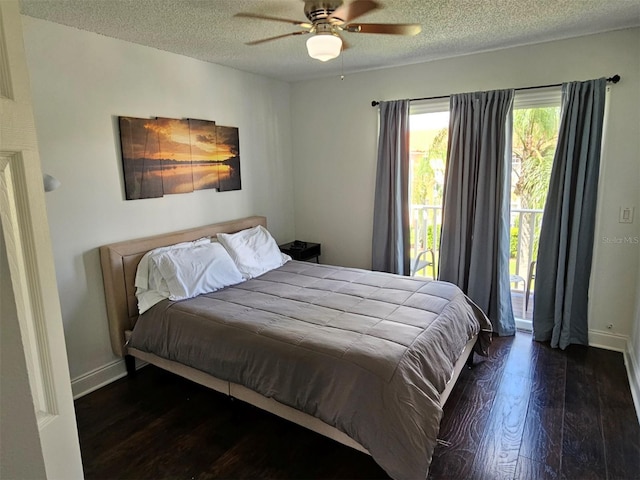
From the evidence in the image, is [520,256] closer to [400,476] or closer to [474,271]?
[474,271]

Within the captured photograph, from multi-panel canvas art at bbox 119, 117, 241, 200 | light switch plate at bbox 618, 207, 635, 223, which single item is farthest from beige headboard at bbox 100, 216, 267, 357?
light switch plate at bbox 618, 207, 635, 223

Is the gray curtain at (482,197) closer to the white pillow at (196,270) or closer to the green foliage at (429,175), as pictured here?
the green foliage at (429,175)

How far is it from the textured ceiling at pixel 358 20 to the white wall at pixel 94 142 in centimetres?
14

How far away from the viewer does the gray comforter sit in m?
1.82

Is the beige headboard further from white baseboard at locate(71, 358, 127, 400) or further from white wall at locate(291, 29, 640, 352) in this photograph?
white wall at locate(291, 29, 640, 352)

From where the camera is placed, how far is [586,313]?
3.19m

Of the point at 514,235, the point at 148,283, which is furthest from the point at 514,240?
the point at 148,283

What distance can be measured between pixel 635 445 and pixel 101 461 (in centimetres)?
287

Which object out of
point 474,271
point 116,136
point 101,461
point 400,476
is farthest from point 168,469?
point 474,271

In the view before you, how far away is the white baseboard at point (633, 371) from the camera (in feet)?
8.08

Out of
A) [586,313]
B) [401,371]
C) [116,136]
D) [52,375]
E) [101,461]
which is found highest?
[116,136]

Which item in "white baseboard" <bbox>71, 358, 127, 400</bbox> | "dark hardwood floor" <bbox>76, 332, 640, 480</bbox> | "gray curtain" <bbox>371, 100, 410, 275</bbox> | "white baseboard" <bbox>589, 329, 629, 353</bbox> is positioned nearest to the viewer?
"dark hardwood floor" <bbox>76, 332, 640, 480</bbox>

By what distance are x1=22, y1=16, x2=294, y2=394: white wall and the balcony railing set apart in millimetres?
2255

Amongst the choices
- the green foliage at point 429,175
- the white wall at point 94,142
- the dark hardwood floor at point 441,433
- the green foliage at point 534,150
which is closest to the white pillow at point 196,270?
the white wall at point 94,142
